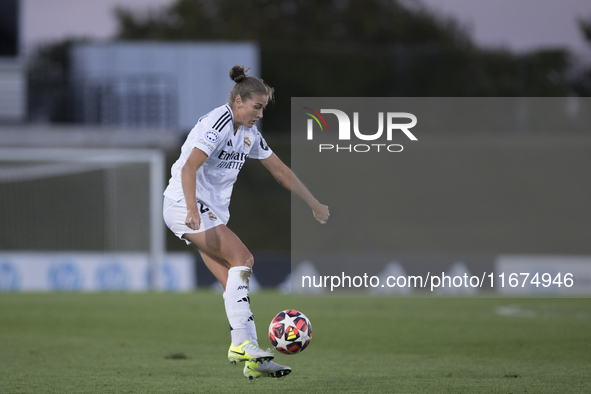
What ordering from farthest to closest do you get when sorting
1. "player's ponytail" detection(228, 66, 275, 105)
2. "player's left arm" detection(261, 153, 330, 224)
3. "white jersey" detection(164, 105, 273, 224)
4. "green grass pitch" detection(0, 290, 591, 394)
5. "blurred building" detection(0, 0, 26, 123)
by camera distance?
"blurred building" detection(0, 0, 26, 123) < "player's left arm" detection(261, 153, 330, 224) < "green grass pitch" detection(0, 290, 591, 394) < "player's ponytail" detection(228, 66, 275, 105) < "white jersey" detection(164, 105, 273, 224)

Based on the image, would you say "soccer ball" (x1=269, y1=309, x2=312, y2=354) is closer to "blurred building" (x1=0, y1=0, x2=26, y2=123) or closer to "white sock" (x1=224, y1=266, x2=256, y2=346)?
"white sock" (x1=224, y1=266, x2=256, y2=346)

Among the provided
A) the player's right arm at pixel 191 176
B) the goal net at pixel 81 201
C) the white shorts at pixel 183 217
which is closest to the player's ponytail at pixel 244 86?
the player's right arm at pixel 191 176

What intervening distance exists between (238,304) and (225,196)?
80cm

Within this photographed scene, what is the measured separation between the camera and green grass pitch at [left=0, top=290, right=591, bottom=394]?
5.85m

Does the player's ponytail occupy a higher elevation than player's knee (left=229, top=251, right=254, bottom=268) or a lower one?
higher

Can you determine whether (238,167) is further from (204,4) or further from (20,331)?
(204,4)

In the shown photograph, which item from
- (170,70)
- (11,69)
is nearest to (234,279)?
(11,69)

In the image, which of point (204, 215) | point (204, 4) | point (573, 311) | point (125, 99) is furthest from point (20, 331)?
point (204, 4)

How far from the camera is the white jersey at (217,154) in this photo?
18.0 feet

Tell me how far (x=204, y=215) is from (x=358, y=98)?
25.5 m

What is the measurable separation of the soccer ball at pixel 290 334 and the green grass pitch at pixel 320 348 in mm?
275

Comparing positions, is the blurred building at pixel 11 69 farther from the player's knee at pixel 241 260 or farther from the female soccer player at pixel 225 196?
the player's knee at pixel 241 260

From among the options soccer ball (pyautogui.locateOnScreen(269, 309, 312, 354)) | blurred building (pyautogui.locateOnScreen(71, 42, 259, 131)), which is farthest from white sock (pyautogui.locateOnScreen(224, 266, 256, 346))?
blurred building (pyautogui.locateOnScreen(71, 42, 259, 131))

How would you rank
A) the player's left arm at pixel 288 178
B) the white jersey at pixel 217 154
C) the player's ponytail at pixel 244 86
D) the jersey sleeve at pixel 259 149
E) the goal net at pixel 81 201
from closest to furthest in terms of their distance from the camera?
the white jersey at pixel 217 154
the player's ponytail at pixel 244 86
the jersey sleeve at pixel 259 149
the player's left arm at pixel 288 178
the goal net at pixel 81 201
